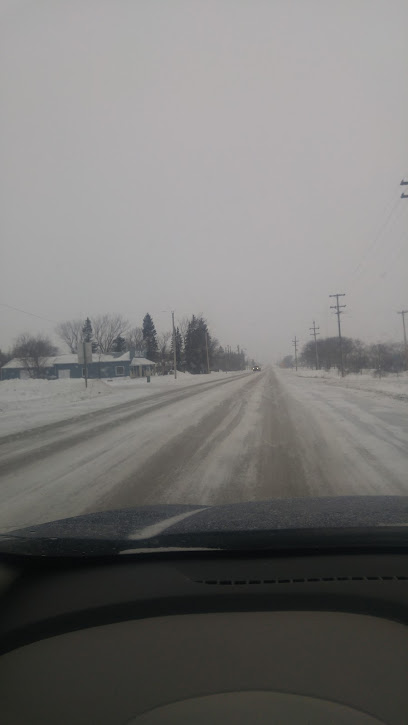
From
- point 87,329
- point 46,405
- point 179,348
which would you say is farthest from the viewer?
point 179,348

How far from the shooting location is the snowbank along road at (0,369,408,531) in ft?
21.2

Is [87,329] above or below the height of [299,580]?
above

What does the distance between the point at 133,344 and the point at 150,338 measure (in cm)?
864

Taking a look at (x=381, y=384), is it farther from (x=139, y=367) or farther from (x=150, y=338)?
(x=150, y=338)

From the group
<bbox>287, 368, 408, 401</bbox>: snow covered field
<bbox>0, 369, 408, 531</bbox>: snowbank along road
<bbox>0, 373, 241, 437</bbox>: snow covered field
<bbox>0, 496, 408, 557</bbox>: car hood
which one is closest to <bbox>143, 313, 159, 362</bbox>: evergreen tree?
<bbox>287, 368, 408, 401</bbox>: snow covered field

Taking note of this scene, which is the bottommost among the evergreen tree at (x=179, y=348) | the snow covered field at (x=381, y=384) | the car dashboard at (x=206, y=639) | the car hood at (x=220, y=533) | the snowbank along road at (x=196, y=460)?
the snowbank along road at (x=196, y=460)

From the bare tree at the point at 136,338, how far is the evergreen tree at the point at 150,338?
3.73 m

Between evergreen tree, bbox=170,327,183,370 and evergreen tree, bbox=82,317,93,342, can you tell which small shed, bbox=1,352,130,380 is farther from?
evergreen tree, bbox=170,327,183,370

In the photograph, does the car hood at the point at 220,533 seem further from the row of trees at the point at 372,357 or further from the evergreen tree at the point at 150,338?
the evergreen tree at the point at 150,338

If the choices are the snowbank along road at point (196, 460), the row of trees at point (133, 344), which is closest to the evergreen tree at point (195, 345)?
the row of trees at point (133, 344)

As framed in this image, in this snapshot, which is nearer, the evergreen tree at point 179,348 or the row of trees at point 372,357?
the row of trees at point 372,357

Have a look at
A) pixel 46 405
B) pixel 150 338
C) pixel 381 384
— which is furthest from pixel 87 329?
pixel 46 405

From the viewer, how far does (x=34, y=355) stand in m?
80.6

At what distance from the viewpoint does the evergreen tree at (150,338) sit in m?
96.3
